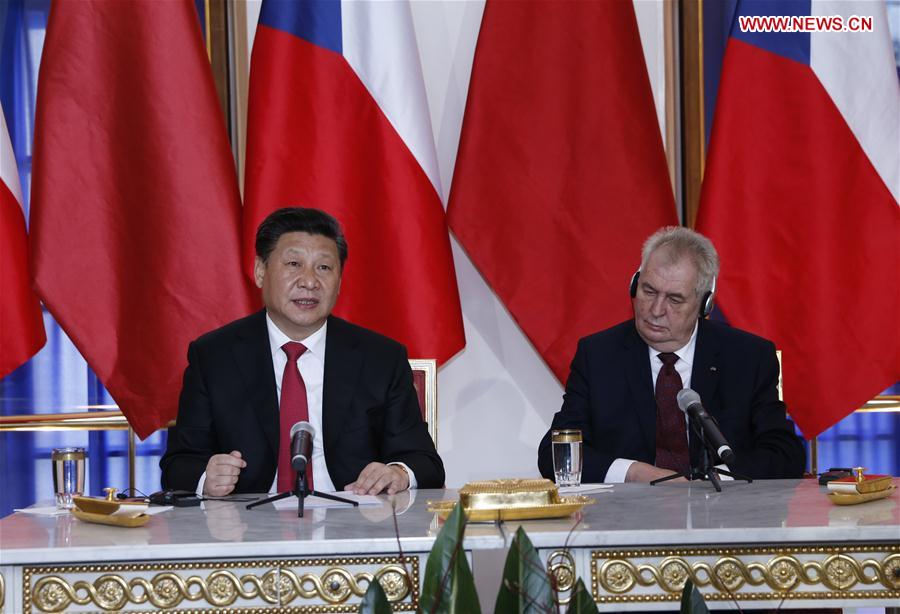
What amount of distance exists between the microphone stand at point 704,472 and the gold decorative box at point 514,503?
445 millimetres

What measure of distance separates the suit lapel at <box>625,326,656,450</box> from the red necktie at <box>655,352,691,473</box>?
19mm

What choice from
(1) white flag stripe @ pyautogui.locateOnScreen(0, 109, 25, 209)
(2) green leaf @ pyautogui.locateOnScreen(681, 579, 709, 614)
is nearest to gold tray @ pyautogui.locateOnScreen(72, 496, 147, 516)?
(2) green leaf @ pyautogui.locateOnScreen(681, 579, 709, 614)

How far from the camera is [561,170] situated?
12.4ft

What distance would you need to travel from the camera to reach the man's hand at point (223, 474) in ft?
7.66

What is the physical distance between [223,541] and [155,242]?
208 centimetres

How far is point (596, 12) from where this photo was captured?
3.77m

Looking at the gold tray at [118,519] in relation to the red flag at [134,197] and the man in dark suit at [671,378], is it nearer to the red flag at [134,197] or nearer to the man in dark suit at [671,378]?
the man in dark suit at [671,378]

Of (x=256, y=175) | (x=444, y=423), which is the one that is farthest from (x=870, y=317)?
(x=256, y=175)

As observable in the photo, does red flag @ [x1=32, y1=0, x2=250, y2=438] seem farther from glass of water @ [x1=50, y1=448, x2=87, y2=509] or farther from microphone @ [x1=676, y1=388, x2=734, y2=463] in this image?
microphone @ [x1=676, y1=388, x2=734, y2=463]

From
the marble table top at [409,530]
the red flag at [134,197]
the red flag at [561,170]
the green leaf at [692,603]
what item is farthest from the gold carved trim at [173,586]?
the red flag at [561,170]

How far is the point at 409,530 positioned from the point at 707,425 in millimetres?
738

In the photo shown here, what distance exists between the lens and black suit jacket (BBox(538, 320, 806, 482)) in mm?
2797

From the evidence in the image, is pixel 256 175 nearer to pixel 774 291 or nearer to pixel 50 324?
pixel 50 324

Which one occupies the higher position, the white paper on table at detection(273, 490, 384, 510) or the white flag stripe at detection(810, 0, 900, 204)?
the white flag stripe at detection(810, 0, 900, 204)
